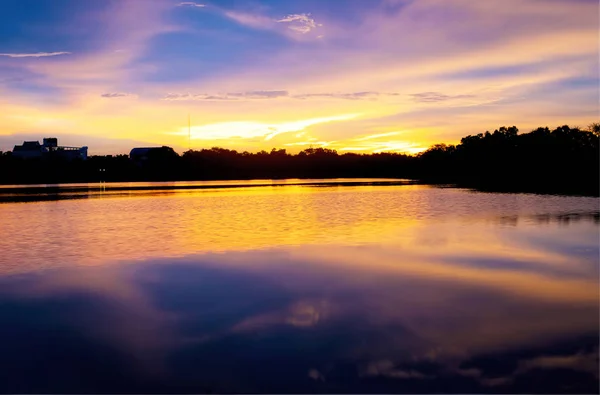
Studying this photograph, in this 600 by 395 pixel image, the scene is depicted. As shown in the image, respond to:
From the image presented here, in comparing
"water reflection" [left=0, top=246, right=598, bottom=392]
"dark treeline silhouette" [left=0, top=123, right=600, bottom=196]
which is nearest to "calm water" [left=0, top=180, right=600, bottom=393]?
"water reflection" [left=0, top=246, right=598, bottom=392]

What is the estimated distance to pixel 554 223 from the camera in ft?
87.8

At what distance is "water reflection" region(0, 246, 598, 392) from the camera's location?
7.65 metres

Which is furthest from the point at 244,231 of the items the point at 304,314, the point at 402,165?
the point at 402,165

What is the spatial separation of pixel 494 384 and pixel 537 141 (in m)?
122

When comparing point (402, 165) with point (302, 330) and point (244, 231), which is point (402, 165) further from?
point (302, 330)

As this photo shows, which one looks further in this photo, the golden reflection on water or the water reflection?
the golden reflection on water

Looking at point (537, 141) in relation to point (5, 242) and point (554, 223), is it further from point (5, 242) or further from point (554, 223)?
point (5, 242)

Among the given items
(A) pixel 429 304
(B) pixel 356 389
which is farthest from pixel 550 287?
(B) pixel 356 389

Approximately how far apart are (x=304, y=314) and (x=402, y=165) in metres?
182

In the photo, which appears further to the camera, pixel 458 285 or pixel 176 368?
pixel 458 285

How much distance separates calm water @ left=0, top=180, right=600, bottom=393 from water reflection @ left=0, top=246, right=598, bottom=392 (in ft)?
0.12

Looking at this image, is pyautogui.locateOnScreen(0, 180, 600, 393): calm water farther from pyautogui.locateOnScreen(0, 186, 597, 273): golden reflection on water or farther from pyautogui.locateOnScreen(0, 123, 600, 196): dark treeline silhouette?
pyautogui.locateOnScreen(0, 123, 600, 196): dark treeline silhouette

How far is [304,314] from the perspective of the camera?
10922 mm

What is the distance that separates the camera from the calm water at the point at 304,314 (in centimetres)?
775
